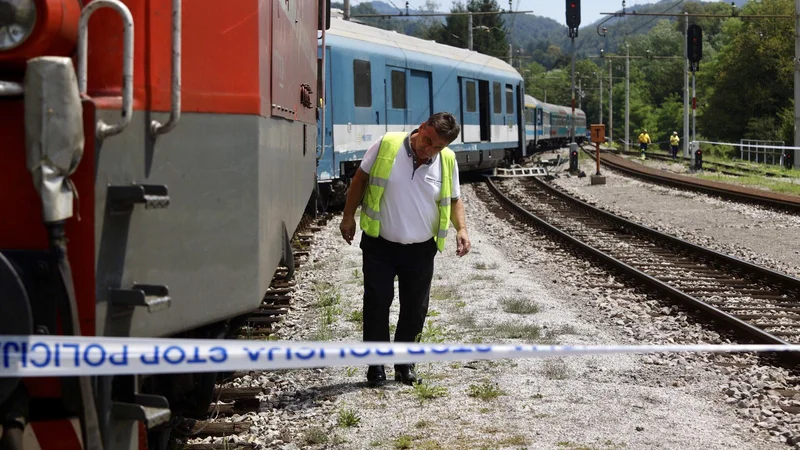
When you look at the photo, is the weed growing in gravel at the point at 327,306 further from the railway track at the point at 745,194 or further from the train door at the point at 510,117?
the train door at the point at 510,117

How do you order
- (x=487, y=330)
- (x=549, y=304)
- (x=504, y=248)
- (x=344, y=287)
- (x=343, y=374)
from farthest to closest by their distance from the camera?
(x=504, y=248)
(x=344, y=287)
(x=549, y=304)
(x=487, y=330)
(x=343, y=374)

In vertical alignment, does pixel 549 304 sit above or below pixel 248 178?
below

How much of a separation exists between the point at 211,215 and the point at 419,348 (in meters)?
0.84

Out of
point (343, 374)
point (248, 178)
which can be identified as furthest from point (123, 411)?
point (343, 374)

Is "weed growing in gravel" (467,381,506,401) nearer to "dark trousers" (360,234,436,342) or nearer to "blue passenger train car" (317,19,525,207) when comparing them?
"dark trousers" (360,234,436,342)

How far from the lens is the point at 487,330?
7633 mm

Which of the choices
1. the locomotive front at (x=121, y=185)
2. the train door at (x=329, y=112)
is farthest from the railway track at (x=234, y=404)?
the train door at (x=329, y=112)

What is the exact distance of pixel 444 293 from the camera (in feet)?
31.6

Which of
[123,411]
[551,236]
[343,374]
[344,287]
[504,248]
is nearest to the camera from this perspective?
[123,411]

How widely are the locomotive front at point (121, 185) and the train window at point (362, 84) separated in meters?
13.9

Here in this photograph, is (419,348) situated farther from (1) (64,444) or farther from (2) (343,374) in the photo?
(2) (343,374)

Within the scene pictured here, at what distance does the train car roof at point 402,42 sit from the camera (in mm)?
17578

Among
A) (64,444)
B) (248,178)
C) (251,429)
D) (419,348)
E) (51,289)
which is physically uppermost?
(248,178)

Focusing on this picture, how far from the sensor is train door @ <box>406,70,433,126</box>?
66.8ft
